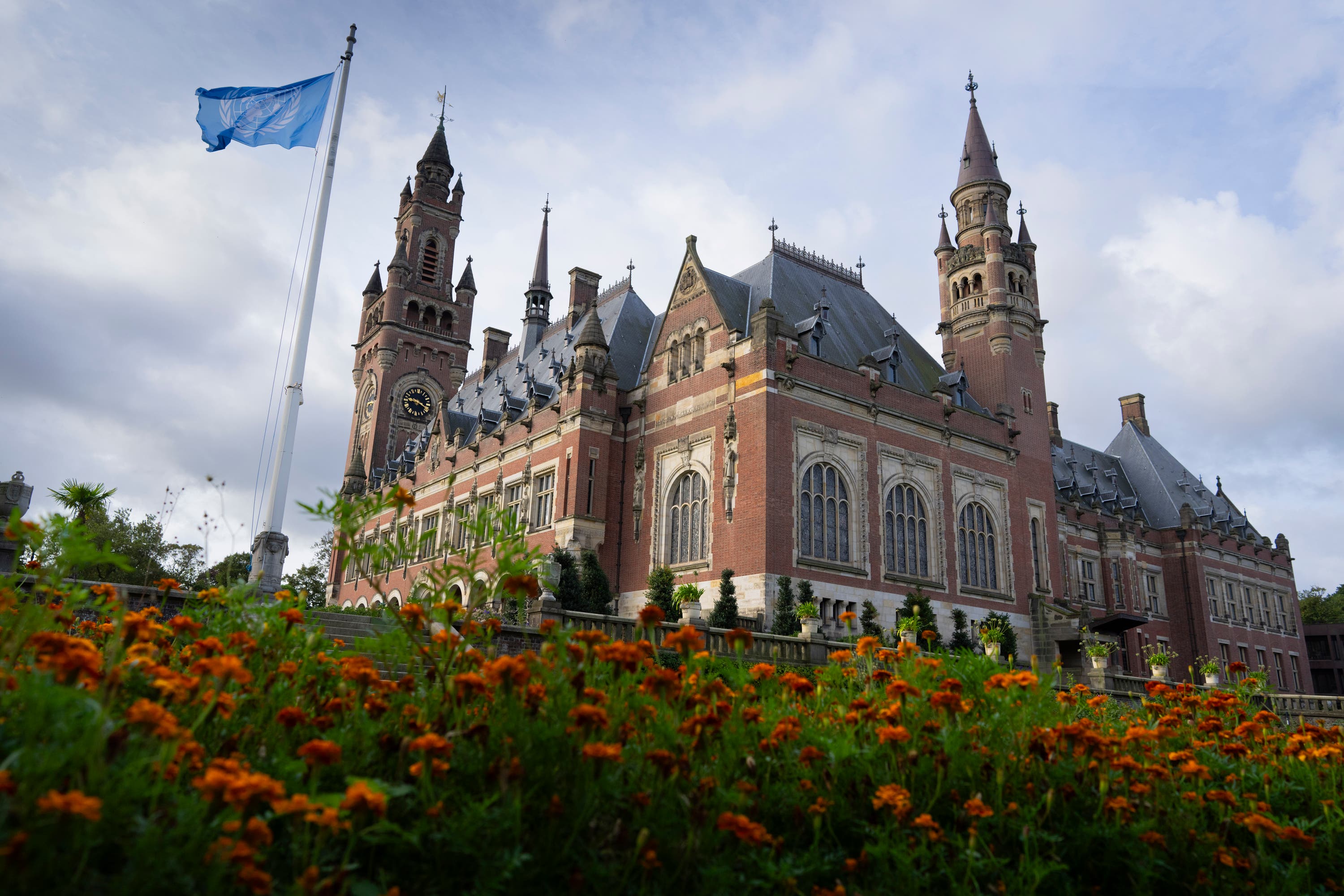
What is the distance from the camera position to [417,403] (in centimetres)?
5706

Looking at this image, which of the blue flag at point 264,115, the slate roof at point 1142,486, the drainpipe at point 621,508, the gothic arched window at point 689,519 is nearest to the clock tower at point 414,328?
the drainpipe at point 621,508

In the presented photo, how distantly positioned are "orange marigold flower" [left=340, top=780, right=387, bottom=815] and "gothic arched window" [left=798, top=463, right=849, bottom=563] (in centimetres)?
2597

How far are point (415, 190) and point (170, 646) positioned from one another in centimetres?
5808

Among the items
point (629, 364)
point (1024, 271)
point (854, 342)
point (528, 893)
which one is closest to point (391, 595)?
point (629, 364)

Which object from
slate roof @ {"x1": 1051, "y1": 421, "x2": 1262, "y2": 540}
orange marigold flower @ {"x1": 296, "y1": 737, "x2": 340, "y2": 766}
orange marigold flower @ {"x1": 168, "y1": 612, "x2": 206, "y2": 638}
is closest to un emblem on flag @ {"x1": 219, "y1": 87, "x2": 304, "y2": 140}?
orange marigold flower @ {"x1": 168, "y1": 612, "x2": 206, "y2": 638}

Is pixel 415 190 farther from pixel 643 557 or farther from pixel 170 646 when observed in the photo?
pixel 170 646

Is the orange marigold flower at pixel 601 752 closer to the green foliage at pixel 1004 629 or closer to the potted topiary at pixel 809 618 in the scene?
the potted topiary at pixel 809 618

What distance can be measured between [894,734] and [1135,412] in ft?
226

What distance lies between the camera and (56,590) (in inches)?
218

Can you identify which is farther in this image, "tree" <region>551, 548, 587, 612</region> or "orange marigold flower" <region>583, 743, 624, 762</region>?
"tree" <region>551, 548, 587, 612</region>

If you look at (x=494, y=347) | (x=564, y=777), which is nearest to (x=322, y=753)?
(x=564, y=777)

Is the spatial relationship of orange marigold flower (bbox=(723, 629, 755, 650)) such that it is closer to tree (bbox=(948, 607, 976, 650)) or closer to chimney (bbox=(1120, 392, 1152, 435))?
tree (bbox=(948, 607, 976, 650))

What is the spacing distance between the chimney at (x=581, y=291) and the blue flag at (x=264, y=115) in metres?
26.5

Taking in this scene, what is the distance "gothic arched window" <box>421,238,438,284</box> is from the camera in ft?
194
